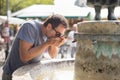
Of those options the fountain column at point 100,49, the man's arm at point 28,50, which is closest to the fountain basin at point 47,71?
the man's arm at point 28,50

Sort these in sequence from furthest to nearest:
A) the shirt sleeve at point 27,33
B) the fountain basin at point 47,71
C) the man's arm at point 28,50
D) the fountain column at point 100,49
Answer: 1. the shirt sleeve at point 27,33
2. the man's arm at point 28,50
3. the fountain basin at point 47,71
4. the fountain column at point 100,49

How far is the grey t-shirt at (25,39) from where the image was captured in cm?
495

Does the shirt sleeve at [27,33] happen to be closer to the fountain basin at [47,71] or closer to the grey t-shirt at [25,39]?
the grey t-shirt at [25,39]

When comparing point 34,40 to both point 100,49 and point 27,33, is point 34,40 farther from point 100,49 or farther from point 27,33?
point 100,49

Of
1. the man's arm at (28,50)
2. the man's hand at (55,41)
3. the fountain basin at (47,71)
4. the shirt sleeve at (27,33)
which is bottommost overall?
the fountain basin at (47,71)

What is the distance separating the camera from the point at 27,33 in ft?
16.2

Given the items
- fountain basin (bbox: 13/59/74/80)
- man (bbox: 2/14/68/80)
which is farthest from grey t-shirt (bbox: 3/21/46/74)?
fountain basin (bbox: 13/59/74/80)

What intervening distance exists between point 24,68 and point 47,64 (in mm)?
663

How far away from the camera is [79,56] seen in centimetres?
437

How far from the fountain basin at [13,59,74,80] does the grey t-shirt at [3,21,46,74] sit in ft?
0.63

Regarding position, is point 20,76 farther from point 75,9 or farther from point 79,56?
point 75,9

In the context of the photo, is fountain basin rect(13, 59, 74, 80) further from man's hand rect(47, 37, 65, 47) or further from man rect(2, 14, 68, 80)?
man's hand rect(47, 37, 65, 47)

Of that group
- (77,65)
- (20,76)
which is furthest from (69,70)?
(20,76)

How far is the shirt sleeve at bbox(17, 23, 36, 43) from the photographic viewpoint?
4.91m
